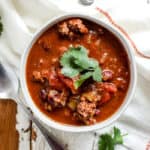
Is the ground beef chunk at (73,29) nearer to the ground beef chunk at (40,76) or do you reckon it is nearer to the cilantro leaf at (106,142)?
the ground beef chunk at (40,76)

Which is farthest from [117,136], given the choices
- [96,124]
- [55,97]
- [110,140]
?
[55,97]

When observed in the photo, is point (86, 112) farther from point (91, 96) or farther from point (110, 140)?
point (110, 140)

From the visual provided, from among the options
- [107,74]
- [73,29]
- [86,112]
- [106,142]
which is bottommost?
[106,142]

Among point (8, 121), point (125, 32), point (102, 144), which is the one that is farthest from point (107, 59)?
point (8, 121)

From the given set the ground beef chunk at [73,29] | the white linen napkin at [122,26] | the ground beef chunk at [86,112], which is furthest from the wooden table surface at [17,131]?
the ground beef chunk at [73,29]

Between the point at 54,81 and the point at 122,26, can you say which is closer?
the point at 54,81
